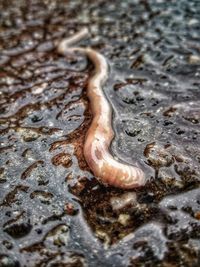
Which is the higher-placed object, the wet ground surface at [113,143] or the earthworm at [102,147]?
the earthworm at [102,147]

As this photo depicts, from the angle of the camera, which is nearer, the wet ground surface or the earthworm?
the wet ground surface

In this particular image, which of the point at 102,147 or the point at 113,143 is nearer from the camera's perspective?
the point at 102,147

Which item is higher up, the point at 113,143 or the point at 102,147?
the point at 102,147

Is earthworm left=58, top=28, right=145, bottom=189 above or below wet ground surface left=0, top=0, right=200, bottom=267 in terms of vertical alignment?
above

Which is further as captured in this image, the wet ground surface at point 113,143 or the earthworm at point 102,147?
the earthworm at point 102,147
